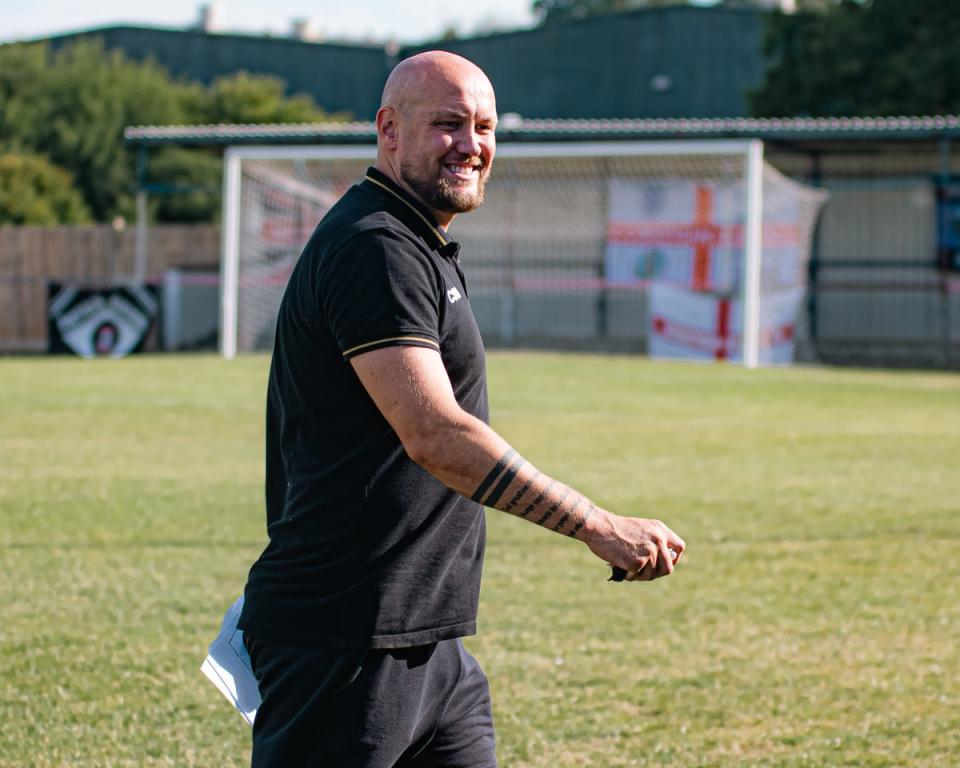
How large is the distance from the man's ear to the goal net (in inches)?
780

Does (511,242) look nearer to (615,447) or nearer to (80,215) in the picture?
(80,215)

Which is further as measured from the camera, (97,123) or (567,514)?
(97,123)

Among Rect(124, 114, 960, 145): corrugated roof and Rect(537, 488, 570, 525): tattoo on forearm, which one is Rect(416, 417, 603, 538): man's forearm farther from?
Rect(124, 114, 960, 145): corrugated roof

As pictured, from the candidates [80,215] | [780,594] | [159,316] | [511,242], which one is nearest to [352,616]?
[780,594]

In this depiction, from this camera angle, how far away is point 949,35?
107ft

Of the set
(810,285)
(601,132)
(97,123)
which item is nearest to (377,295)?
(601,132)

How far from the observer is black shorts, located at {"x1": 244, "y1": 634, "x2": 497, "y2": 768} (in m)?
2.98

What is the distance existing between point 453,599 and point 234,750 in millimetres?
2187

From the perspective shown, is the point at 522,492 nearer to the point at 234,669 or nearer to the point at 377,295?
the point at 377,295

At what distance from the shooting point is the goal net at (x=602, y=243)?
25297 mm

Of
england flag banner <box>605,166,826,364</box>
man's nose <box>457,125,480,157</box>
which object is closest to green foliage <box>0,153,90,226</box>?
england flag banner <box>605,166,826,364</box>

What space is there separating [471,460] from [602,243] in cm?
2750

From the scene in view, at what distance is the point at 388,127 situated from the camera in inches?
123

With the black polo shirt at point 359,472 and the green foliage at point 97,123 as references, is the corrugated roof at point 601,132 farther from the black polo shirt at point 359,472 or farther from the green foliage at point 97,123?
the black polo shirt at point 359,472
